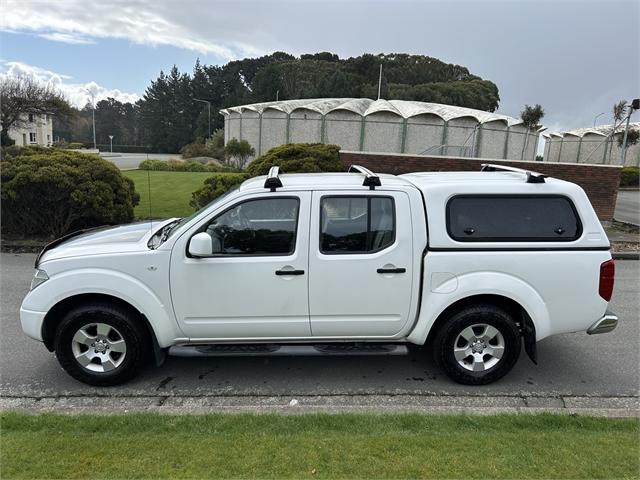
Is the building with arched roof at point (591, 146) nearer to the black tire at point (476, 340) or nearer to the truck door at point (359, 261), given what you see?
the black tire at point (476, 340)

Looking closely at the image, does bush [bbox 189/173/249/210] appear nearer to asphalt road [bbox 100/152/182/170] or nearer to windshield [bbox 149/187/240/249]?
windshield [bbox 149/187/240/249]

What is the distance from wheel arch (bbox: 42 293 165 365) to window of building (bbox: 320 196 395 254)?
1700mm

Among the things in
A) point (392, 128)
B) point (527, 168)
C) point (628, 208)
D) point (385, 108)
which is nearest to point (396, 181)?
point (527, 168)

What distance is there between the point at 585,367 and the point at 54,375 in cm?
525

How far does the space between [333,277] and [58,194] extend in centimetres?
791

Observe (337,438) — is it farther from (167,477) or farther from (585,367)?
(585,367)

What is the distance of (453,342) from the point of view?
4.14 metres

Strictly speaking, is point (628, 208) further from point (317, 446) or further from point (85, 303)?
point (85, 303)

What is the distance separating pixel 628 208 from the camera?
18938mm

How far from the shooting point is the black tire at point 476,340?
13.4 ft

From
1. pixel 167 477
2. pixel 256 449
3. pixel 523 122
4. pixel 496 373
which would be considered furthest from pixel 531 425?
pixel 523 122

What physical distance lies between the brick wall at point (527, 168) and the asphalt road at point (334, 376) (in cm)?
933

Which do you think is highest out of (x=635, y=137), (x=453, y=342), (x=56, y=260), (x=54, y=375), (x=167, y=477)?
(x=635, y=137)

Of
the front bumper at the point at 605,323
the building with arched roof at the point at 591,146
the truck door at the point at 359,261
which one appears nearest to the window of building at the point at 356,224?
the truck door at the point at 359,261
